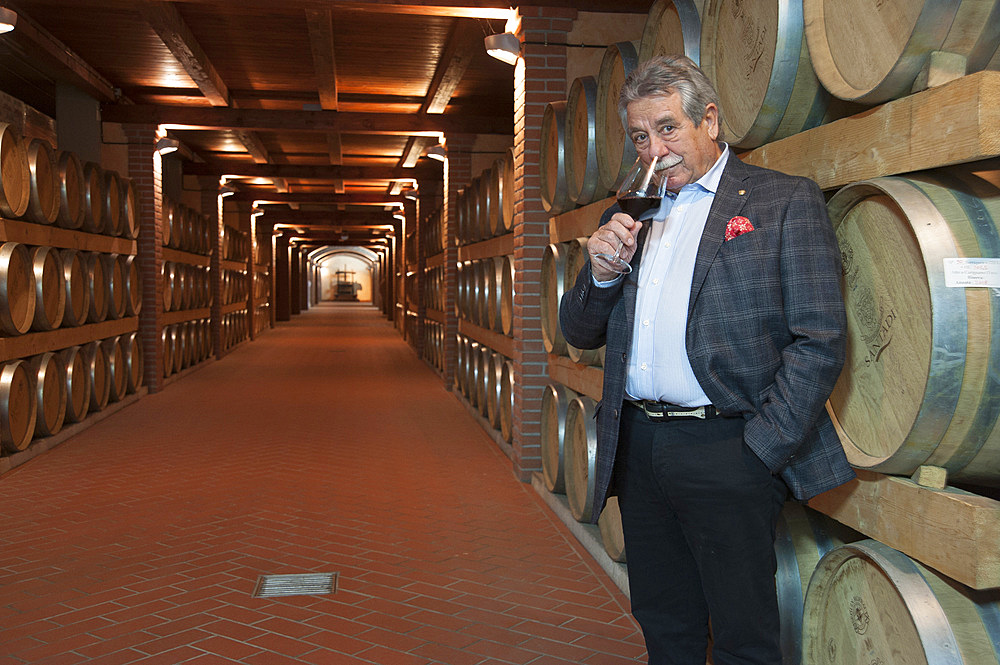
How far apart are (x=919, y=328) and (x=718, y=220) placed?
0.50 meters

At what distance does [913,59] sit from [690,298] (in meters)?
0.68

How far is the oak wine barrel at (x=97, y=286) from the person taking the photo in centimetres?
829

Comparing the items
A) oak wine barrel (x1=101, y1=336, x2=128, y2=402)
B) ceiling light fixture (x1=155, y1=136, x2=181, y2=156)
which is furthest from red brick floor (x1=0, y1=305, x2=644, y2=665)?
ceiling light fixture (x1=155, y1=136, x2=181, y2=156)

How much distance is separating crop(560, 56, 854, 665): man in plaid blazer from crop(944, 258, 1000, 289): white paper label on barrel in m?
0.24

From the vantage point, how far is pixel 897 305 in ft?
6.10

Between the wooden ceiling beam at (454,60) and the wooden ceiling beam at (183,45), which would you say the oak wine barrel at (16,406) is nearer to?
the wooden ceiling beam at (183,45)

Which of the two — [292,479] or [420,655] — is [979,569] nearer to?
[420,655]

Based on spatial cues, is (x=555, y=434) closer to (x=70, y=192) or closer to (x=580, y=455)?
(x=580, y=455)

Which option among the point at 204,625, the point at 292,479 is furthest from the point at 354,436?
the point at 204,625

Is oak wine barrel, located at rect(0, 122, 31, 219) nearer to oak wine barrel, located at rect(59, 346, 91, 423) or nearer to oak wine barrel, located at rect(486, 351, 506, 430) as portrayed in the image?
oak wine barrel, located at rect(59, 346, 91, 423)

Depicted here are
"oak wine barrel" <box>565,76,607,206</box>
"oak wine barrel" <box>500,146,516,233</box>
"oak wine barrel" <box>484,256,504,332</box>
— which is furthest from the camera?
"oak wine barrel" <box>484,256,504,332</box>

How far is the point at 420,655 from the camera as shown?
3240mm

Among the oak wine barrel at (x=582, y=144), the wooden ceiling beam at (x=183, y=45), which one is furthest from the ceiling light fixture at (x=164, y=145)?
the oak wine barrel at (x=582, y=144)

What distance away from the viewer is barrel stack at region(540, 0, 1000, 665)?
5.49 ft
